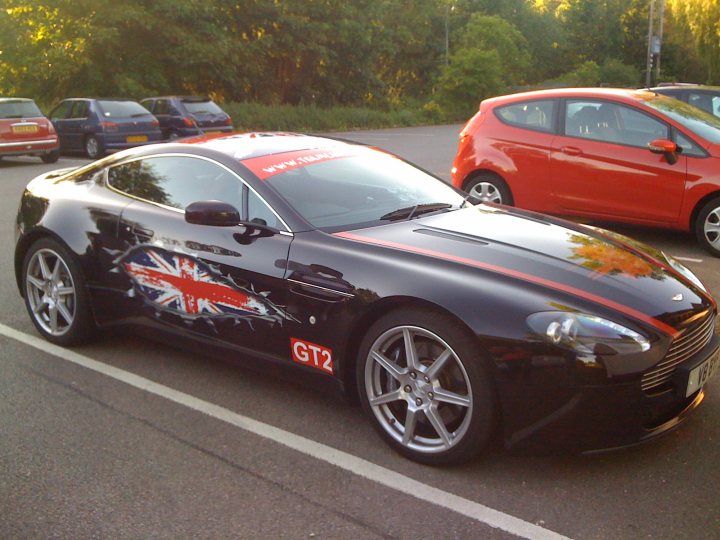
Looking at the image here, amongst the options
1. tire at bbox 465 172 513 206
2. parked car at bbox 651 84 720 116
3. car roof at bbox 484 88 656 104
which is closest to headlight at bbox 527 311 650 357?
car roof at bbox 484 88 656 104

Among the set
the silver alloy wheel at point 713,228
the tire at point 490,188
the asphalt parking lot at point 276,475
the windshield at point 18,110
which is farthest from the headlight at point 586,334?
the windshield at point 18,110

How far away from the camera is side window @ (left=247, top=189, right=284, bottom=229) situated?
14.1ft

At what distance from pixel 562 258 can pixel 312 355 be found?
50.4 inches

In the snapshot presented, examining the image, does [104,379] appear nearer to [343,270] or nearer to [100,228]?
[100,228]

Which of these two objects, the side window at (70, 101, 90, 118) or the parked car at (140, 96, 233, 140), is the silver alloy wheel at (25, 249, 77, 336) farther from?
the parked car at (140, 96, 233, 140)

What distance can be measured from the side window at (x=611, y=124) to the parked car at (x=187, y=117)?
14045 millimetres

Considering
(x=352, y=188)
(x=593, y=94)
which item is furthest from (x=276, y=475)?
(x=593, y=94)

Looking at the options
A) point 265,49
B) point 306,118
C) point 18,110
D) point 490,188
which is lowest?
point 306,118

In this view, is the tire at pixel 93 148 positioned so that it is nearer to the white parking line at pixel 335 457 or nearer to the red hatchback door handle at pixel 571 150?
the red hatchback door handle at pixel 571 150

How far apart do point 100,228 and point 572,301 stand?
297 cm

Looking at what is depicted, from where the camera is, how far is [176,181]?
487 cm

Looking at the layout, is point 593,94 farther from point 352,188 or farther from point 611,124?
point 352,188

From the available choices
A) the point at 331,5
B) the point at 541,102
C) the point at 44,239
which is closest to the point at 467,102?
the point at 331,5

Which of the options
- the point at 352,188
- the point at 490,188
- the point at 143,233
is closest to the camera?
the point at 352,188
